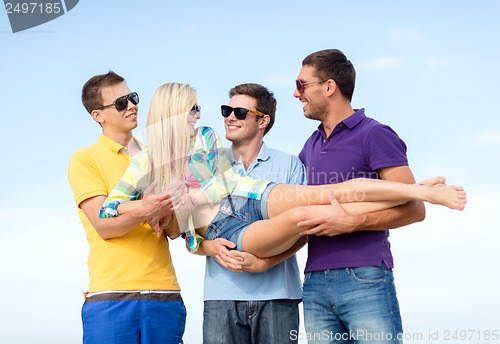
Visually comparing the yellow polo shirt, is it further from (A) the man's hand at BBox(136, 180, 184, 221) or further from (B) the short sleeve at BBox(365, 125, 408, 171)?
(B) the short sleeve at BBox(365, 125, 408, 171)

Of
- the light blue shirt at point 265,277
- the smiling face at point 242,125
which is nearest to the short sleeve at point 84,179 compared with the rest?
the light blue shirt at point 265,277

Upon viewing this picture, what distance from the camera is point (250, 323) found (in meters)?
5.77

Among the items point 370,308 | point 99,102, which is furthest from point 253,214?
point 99,102

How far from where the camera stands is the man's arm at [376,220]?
5363 millimetres

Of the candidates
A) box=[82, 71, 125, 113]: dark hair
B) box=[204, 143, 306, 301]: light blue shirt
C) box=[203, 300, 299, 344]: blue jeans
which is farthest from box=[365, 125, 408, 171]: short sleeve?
box=[82, 71, 125, 113]: dark hair

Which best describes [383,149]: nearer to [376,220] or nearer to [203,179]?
[376,220]

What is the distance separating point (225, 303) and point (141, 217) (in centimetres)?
120

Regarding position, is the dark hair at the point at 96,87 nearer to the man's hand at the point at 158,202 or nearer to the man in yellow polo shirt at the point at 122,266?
the man in yellow polo shirt at the point at 122,266

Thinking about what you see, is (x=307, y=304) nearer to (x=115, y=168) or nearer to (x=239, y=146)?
(x=239, y=146)

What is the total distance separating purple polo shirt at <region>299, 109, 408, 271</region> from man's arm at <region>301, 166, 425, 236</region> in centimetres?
10

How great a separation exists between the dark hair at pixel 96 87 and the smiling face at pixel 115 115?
0.06m

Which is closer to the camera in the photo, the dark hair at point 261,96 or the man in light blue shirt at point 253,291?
the man in light blue shirt at point 253,291

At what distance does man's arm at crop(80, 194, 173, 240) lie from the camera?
216 inches

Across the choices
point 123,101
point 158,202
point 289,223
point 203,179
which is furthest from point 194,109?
point 289,223
